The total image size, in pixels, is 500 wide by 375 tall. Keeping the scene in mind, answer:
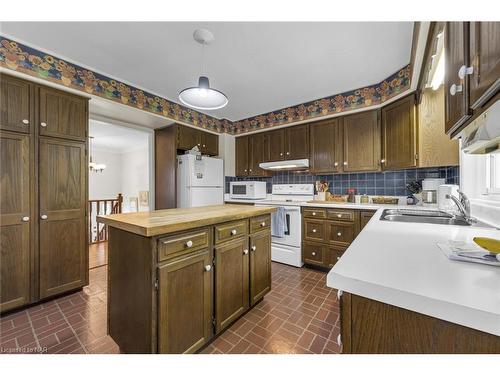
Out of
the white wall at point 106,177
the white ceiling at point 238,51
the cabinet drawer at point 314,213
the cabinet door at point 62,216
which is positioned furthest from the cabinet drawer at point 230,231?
the white wall at point 106,177

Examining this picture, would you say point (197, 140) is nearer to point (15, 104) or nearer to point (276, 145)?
point (276, 145)

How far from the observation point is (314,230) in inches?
117

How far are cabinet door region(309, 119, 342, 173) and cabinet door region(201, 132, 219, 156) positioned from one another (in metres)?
1.78

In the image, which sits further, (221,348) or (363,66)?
(363,66)

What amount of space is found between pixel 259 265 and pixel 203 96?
5.21 feet

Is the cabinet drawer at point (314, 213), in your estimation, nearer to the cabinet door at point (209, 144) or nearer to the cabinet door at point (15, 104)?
the cabinet door at point (209, 144)

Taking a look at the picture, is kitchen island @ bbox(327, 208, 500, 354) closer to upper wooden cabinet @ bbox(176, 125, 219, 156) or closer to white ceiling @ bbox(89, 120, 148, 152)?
upper wooden cabinet @ bbox(176, 125, 219, 156)

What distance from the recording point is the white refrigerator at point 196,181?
11.2ft

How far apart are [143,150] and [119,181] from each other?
1.62m

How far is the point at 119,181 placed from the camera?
7.20 meters

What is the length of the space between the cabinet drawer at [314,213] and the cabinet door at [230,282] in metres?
1.48
